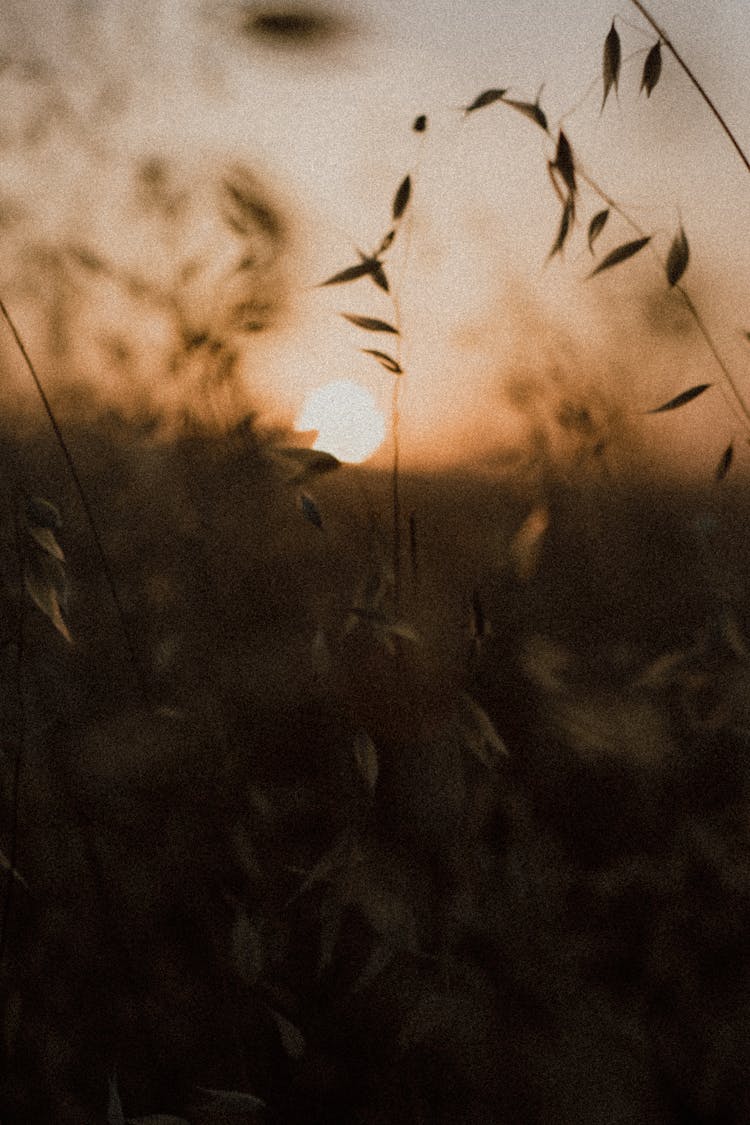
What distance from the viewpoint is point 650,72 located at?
23.2 inches

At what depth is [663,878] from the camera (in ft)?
2.85

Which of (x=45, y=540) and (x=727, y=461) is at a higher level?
(x=45, y=540)

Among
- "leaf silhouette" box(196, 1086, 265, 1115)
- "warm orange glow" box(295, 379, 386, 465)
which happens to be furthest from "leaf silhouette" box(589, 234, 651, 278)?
"leaf silhouette" box(196, 1086, 265, 1115)

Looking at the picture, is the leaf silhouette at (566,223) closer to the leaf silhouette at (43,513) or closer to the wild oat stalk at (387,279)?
the wild oat stalk at (387,279)

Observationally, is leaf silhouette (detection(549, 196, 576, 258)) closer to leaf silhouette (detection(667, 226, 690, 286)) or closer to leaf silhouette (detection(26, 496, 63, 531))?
leaf silhouette (detection(667, 226, 690, 286))

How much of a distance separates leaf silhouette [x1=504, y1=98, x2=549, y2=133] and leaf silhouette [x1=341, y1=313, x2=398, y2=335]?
146 millimetres

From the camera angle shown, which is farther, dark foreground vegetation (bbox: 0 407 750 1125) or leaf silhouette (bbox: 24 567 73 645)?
dark foreground vegetation (bbox: 0 407 750 1125)

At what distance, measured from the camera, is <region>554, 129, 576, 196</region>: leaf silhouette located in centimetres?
60

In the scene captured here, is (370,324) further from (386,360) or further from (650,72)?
(650,72)

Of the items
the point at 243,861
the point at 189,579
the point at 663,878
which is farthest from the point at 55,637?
the point at 663,878

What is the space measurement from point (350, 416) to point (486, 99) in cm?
38

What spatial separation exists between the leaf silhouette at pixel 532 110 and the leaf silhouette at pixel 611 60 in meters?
0.04

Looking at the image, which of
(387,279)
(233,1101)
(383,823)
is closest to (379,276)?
(387,279)

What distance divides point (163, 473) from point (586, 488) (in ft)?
1.63
